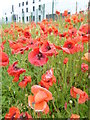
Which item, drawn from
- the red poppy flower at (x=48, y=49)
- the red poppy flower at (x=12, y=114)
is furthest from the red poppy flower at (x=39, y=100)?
the red poppy flower at (x=48, y=49)

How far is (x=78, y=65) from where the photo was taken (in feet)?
3.63

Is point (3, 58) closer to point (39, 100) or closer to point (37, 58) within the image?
point (37, 58)

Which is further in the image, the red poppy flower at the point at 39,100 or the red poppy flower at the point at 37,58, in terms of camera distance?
the red poppy flower at the point at 37,58

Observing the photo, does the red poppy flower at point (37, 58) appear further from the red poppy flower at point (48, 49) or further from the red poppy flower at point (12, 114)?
the red poppy flower at point (12, 114)

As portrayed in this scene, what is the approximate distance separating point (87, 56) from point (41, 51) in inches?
7.7

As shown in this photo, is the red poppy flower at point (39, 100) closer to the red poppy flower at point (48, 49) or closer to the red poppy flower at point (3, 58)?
the red poppy flower at point (48, 49)

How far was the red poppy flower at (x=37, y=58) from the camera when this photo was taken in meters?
0.74

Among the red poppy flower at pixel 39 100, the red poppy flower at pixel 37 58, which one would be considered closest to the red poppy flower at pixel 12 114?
the red poppy flower at pixel 39 100

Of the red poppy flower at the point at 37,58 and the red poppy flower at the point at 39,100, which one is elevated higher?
the red poppy flower at the point at 37,58

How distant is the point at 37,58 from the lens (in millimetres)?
745

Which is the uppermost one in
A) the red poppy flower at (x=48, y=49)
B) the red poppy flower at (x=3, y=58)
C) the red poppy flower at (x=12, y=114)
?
the red poppy flower at (x=48, y=49)

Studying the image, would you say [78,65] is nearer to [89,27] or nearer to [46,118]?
[89,27]

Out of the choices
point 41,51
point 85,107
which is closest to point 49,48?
point 41,51

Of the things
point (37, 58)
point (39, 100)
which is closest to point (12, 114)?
point (39, 100)
